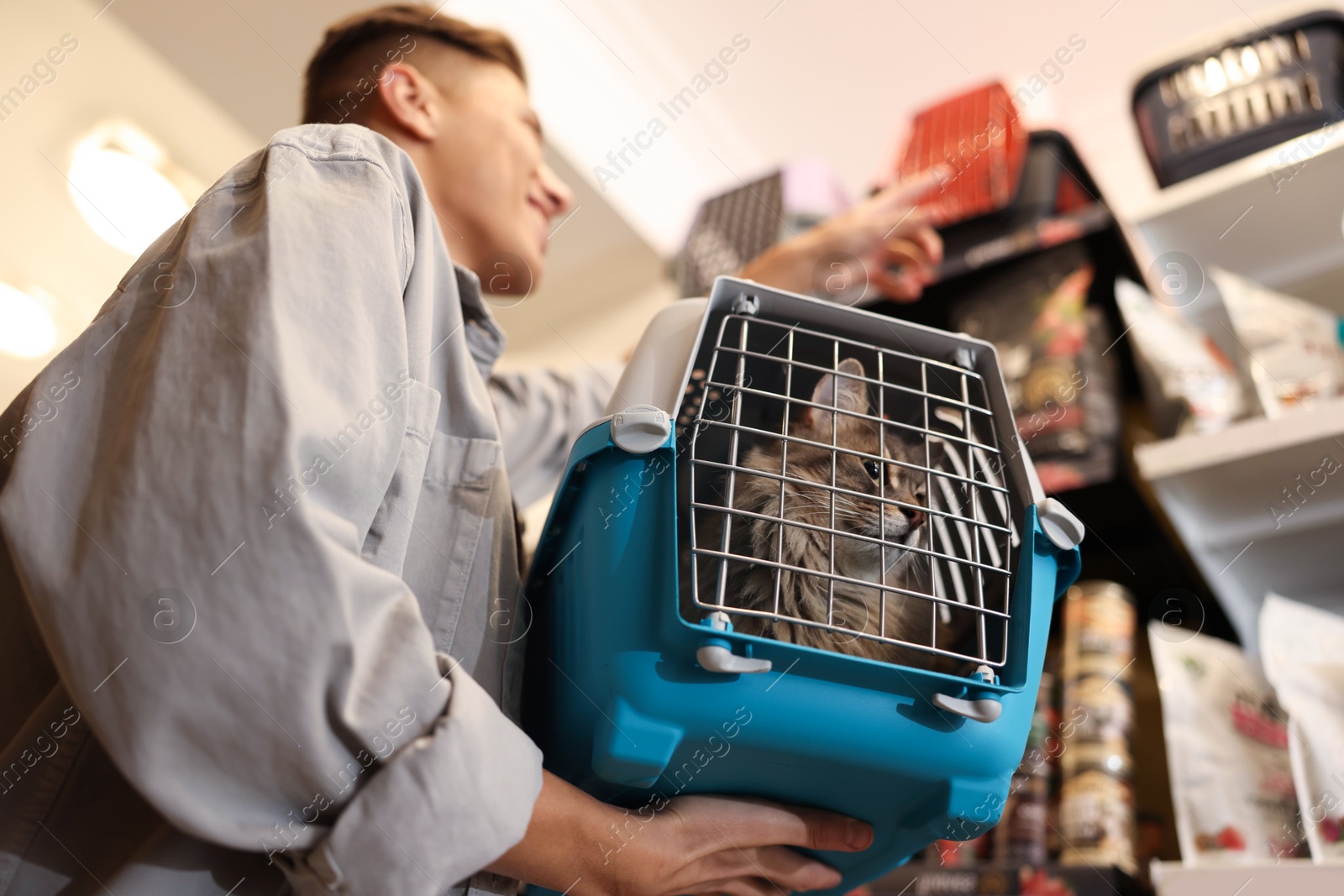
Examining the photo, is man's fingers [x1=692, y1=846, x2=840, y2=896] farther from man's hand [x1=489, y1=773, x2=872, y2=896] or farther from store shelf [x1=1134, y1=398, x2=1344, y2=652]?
store shelf [x1=1134, y1=398, x2=1344, y2=652]

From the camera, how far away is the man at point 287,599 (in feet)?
1.67

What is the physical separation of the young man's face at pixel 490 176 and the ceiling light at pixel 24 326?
2.89 feet

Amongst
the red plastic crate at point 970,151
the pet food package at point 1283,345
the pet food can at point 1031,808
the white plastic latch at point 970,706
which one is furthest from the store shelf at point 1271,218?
the white plastic latch at point 970,706

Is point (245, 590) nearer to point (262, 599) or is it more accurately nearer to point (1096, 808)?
point (262, 599)

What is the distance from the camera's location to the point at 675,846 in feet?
2.22

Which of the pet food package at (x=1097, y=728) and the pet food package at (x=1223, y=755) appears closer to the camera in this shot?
the pet food package at (x=1223, y=755)

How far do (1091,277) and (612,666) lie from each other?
1216mm

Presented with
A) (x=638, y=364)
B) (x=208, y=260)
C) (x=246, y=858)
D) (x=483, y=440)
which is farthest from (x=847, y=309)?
(x=246, y=858)

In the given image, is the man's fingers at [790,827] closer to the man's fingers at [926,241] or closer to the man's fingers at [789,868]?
the man's fingers at [789,868]

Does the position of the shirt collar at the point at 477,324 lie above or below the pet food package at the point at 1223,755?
above

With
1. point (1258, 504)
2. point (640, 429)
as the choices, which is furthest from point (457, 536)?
point (1258, 504)

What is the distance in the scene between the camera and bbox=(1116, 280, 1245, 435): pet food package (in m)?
1.30

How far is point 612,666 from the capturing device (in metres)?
0.62

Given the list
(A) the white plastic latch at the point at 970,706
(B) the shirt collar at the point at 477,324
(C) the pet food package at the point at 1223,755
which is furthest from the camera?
(C) the pet food package at the point at 1223,755
